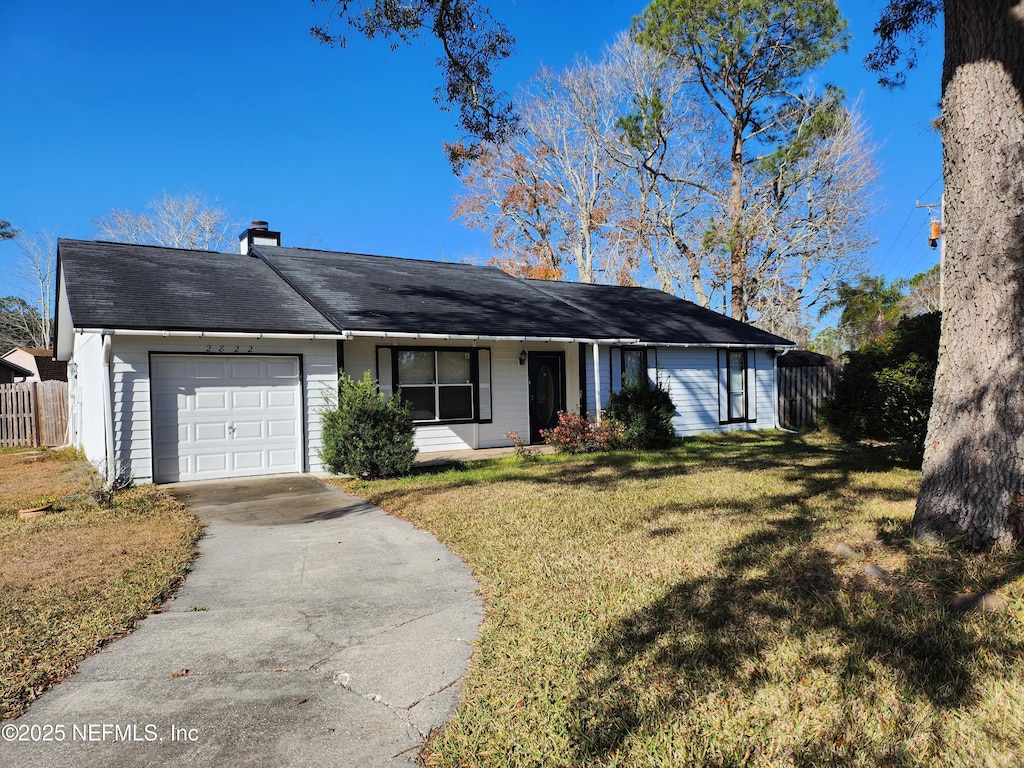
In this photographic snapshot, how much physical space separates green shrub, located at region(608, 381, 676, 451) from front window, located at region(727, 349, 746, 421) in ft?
15.3

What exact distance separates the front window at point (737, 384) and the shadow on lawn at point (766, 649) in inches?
542

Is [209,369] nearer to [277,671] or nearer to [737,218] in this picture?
[277,671]

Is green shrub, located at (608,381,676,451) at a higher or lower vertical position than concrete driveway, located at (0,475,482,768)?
higher

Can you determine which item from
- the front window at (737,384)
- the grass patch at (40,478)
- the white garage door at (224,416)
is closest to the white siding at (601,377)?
the front window at (737,384)

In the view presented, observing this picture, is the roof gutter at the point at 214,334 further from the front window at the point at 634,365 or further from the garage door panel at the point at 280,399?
the front window at the point at 634,365

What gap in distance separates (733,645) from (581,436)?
371 inches

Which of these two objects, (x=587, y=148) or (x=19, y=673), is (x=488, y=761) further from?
(x=587, y=148)

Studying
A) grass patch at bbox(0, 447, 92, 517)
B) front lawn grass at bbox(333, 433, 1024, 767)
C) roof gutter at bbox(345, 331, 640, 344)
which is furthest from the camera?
roof gutter at bbox(345, 331, 640, 344)

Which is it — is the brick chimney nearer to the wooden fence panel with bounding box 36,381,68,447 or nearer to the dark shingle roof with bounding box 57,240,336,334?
the dark shingle roof with bounding box 57,240,336,334

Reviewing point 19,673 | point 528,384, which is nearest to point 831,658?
point 19,673

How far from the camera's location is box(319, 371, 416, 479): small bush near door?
979 cm

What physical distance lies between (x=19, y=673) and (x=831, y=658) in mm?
4346

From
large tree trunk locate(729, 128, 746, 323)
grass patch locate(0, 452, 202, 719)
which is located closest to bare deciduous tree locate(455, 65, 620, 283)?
large tree trunk locate(729, 128, 746, 323)

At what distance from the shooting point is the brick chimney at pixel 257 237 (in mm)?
15398
